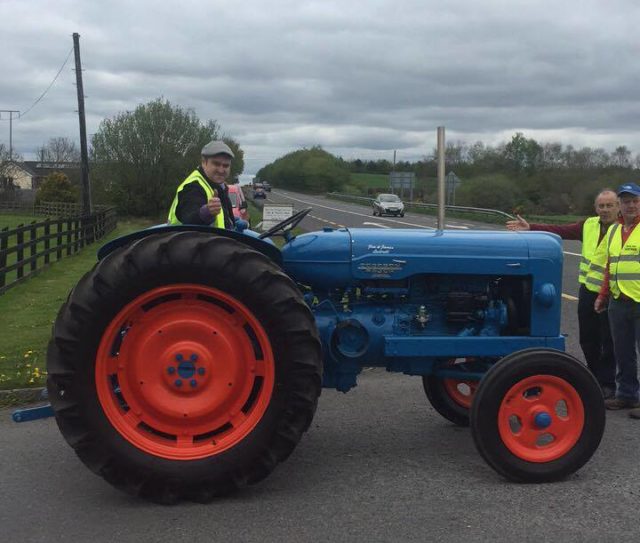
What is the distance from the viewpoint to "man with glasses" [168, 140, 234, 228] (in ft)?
15.1

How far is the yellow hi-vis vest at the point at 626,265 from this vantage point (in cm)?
552

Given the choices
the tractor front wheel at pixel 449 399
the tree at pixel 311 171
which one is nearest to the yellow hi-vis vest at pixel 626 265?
the tractor front wheel at pixel 449 399

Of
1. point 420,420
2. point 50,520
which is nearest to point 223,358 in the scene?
point 50,520

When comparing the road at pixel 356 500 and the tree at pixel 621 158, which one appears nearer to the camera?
the road at pixel 356 500

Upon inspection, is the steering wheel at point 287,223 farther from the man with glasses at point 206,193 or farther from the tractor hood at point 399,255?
the man with glasses at point 206,193

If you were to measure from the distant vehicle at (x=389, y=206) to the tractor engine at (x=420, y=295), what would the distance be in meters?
40.8

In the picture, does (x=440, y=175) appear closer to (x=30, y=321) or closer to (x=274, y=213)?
(x=30, y=321)

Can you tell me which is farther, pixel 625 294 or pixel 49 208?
pixel 49 208

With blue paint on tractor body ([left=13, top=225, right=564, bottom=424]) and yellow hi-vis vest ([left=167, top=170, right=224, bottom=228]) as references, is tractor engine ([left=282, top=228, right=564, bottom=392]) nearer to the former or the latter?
blue paint on tractor body ([left=13, top=225, right=564, bottom=424])

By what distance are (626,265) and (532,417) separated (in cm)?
189

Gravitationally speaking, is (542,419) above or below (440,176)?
below

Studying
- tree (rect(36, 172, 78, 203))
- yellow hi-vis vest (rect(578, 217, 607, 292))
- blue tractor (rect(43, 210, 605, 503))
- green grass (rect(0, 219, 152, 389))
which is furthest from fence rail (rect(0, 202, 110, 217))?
blue tractor (rect(43, 210, 605, 503))

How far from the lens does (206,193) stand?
187 inches

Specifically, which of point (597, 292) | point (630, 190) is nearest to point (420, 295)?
point (630, 190)
